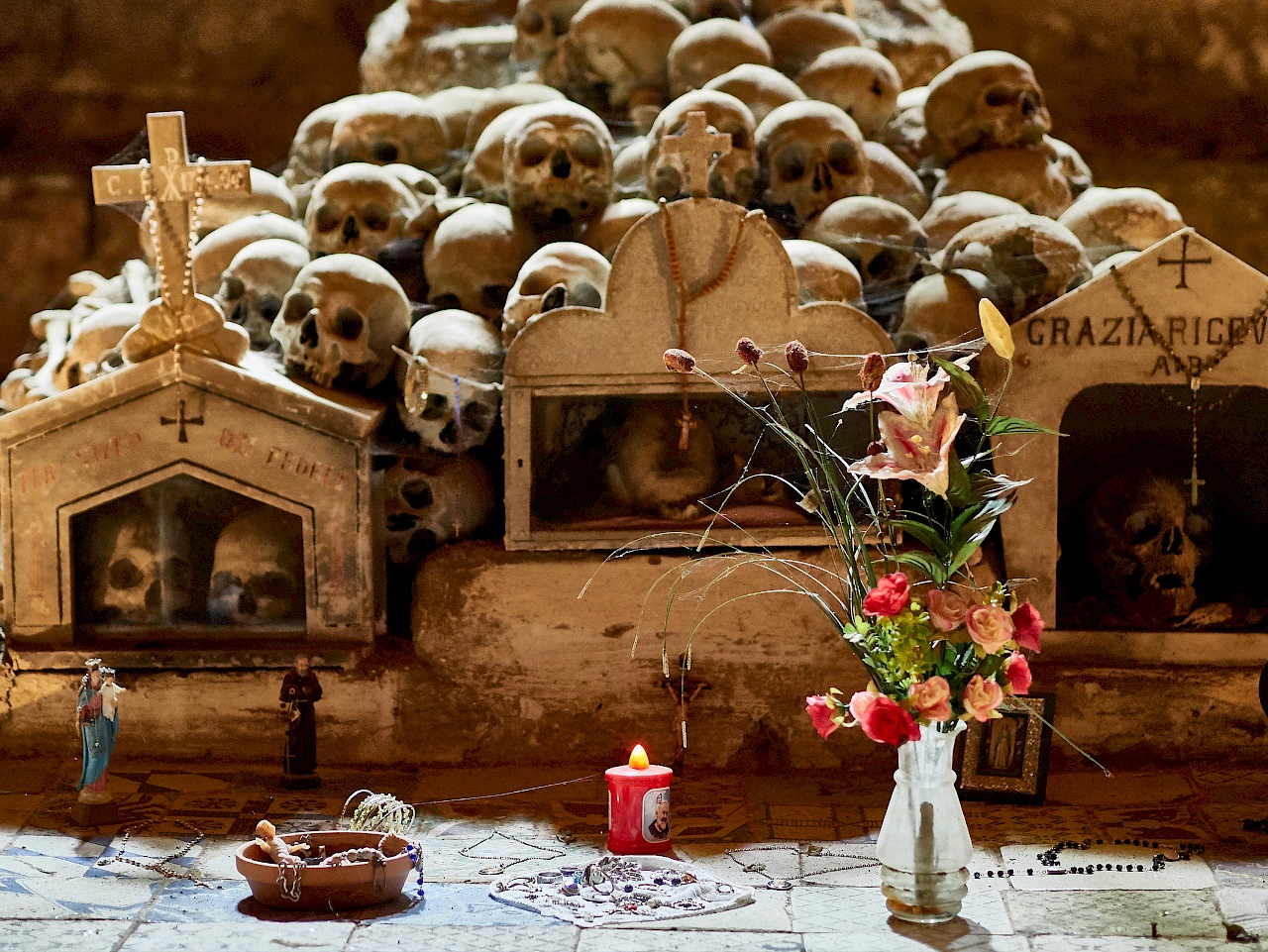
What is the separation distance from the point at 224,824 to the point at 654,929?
1775 mm

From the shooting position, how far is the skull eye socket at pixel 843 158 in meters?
7.65

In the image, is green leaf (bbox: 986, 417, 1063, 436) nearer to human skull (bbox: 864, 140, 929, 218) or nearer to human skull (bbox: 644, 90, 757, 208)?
human skull (bbox: 644, 90, 757, 208)

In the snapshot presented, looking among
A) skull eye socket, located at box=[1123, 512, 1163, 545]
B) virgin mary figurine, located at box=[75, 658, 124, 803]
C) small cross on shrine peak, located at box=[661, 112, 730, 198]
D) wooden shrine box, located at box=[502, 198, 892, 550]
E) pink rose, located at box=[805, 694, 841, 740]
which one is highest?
small cross on shrine peak, located at box=[661, 112, 730, 198]

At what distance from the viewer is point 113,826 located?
19.2 feet

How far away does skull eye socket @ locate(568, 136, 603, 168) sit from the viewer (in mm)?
7332

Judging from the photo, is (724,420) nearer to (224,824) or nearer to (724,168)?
(724,168)

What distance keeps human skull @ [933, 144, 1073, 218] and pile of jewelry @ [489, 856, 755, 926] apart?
3.97 metres

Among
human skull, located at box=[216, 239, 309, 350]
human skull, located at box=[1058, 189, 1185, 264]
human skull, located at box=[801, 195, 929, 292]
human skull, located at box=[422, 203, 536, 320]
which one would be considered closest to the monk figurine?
human skull, located at box=[216, 239, 309, 350]

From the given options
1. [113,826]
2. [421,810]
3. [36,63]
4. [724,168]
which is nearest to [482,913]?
[421,810]

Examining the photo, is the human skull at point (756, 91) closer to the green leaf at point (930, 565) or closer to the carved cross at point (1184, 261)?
the carved cross at point (1184, 261)

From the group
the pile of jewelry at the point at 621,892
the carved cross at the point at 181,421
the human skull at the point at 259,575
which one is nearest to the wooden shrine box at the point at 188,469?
the carved cross at the point at 181,421

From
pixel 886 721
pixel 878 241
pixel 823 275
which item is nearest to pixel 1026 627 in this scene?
pixel 886 721

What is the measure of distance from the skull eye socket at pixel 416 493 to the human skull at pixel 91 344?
58.8 inches

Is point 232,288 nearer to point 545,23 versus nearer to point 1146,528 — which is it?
point 545,23
